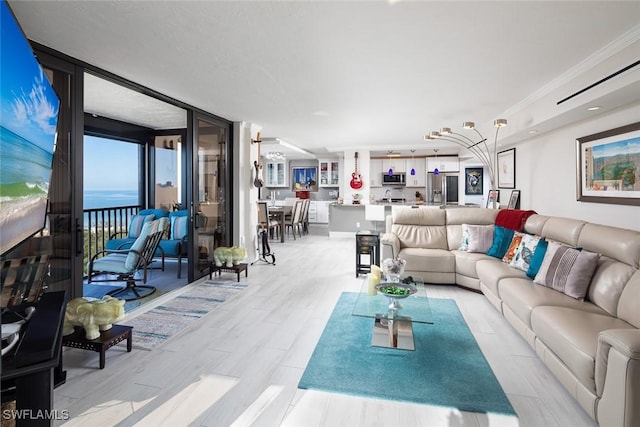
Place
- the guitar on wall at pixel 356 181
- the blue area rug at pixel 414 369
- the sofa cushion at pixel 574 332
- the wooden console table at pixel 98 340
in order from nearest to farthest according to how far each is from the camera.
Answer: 1. the sofa cushion at pixel 574 332
2. the blue area rug at pixel 414 369
3. the wooden console table at pixel 98 340
4. the guitar on wall at pixel 356 181

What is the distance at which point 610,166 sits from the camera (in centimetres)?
316

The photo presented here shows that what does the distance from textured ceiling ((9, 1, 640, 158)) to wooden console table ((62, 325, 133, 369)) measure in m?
2.18

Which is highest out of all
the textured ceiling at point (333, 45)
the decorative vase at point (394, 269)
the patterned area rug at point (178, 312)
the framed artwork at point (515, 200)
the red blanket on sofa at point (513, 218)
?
the textured ceiling at point (333, 45)

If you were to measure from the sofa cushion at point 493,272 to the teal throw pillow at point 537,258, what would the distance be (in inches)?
3.8

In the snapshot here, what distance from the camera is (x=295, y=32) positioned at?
2.38 m

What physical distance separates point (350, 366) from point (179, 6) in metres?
2.63

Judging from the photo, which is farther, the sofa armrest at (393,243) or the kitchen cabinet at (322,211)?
the kitchen cabinet at (322,211)

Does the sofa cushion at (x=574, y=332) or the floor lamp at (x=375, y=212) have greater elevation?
the floor lamp at (x=375, y=212)

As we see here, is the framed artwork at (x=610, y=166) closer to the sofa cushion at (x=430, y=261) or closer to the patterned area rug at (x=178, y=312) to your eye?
the sofa cushion at (x=430, y=261)

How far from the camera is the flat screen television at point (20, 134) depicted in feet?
4.22

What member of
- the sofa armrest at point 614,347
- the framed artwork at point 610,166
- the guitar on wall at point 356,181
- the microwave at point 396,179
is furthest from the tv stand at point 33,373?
the microwave at point 396,179

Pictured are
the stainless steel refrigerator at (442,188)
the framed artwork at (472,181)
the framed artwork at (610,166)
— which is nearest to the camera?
the framed artwork at (610,166)

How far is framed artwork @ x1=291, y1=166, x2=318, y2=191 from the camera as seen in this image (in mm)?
11453

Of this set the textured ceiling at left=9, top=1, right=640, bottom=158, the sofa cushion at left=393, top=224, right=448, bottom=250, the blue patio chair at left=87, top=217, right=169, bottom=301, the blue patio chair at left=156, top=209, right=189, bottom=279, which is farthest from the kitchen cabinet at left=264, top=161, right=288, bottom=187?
the blue patio chair at left=87, top=217, right=169, bottom=301
